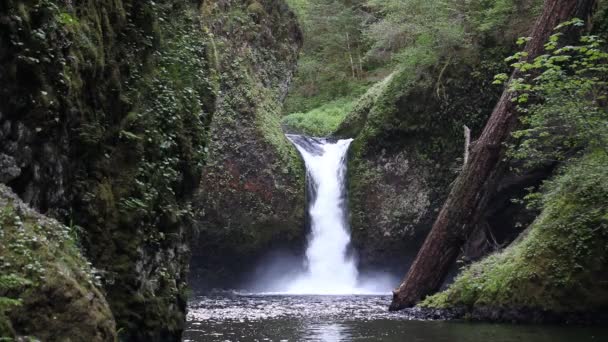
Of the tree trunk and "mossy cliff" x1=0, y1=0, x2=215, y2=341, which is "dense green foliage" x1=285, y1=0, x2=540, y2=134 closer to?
the tree trunk

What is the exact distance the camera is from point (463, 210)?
39.8 ft

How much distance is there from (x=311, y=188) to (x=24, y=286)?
1651cm

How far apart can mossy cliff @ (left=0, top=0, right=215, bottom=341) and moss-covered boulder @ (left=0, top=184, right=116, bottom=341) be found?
5cm

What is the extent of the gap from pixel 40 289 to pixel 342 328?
626 centimetres

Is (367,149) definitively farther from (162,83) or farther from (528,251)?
(162,83)

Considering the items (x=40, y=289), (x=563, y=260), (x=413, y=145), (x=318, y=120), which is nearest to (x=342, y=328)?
(x=563, y=260)

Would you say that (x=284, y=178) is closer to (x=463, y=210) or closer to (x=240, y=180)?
(x=240, y=180)

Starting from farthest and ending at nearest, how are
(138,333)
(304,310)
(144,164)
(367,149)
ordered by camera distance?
(367,149), (304,310), (144,164), (138,333)

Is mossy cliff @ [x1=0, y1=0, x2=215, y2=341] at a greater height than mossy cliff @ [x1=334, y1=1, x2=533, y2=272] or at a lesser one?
lesser

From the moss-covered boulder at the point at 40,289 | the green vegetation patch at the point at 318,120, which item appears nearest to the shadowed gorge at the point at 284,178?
the moss-covered boulder at the point at 40,289

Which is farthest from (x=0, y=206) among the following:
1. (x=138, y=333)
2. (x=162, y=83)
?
(x=162, y=83)

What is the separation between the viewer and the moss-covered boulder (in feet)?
11.8

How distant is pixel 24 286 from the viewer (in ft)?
12.1

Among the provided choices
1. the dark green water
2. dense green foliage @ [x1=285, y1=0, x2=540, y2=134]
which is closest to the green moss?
the dark green water
